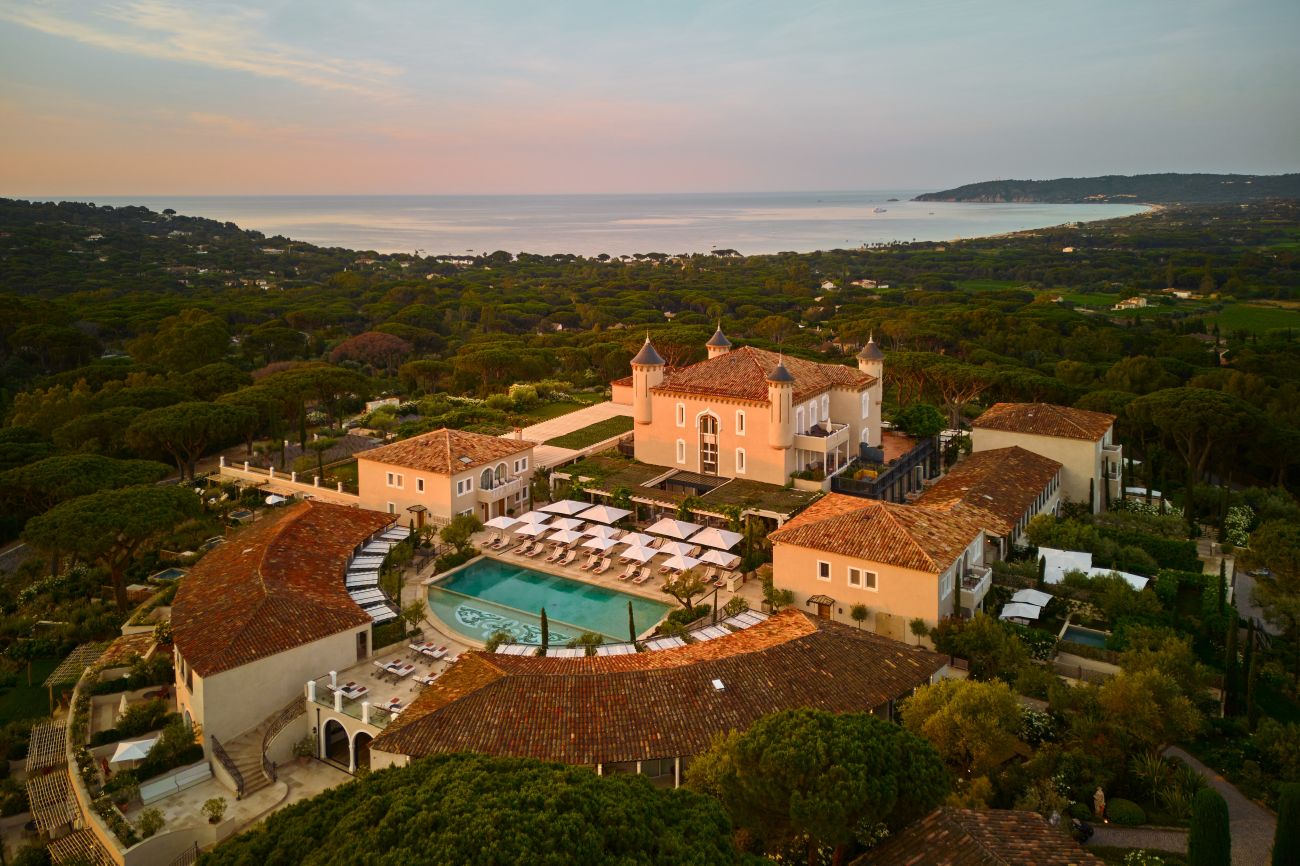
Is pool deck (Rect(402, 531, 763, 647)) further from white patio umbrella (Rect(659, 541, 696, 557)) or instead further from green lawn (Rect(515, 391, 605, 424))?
green lawn (Rect(515, 391, 605, 424))

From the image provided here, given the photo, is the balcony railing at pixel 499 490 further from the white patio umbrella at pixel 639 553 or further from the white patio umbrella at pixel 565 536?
the white patio umbrella at pixel 639 553

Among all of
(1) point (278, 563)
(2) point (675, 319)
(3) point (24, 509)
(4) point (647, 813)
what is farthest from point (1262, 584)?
(2) point (675, 319)

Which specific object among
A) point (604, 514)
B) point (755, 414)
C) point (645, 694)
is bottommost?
point (604, 514)

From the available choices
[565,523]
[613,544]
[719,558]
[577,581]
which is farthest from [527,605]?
[719,558]

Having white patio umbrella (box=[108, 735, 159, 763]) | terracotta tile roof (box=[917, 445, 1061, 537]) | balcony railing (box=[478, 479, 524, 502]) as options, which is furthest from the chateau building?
white patio umbrella (box=[108, 735, 159, 763])

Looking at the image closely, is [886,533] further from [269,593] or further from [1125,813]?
[269,593]

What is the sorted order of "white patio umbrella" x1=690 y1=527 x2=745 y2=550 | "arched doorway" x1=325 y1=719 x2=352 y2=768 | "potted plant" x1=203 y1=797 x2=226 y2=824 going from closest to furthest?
"potted plant" x1=203 y1=797 x2=226 y2=824 < "arched doorway" x1=325 y1=719 x2=352 y2=768 < "white patio umbrella" x1=690 y1=527 x2=745 y2=550
